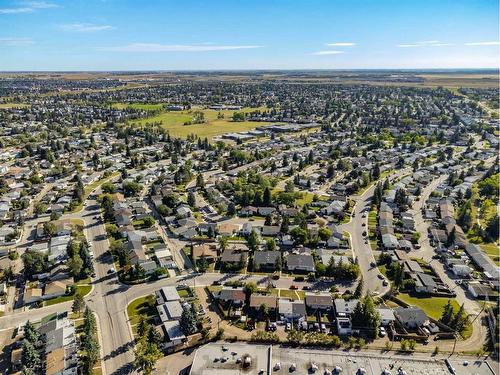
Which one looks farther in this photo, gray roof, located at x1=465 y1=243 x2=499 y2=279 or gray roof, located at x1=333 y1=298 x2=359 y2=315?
gray roof, located at x1=465 y1=243 x2=499 y2=279

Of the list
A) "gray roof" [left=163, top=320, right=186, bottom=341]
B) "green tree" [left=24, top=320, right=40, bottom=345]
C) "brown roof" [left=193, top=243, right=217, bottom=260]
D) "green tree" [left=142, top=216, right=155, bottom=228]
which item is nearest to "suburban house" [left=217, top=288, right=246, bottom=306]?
"gray roof" [left=163, top=320, right=186, bottom=341]

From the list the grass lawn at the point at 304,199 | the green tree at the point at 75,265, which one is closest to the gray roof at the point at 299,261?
the grass lawn at the point at 304,199

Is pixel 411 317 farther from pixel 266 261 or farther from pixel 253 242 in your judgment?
pixel 253 242

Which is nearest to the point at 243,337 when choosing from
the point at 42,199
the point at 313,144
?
the point at 42,199

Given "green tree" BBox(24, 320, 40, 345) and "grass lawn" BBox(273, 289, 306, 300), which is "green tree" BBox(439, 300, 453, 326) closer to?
"grass lawn" BBox(273, 289, 306, 300)

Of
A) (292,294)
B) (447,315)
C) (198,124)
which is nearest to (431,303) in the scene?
(447,315)

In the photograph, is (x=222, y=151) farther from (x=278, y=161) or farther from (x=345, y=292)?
(x=345, y=292)
